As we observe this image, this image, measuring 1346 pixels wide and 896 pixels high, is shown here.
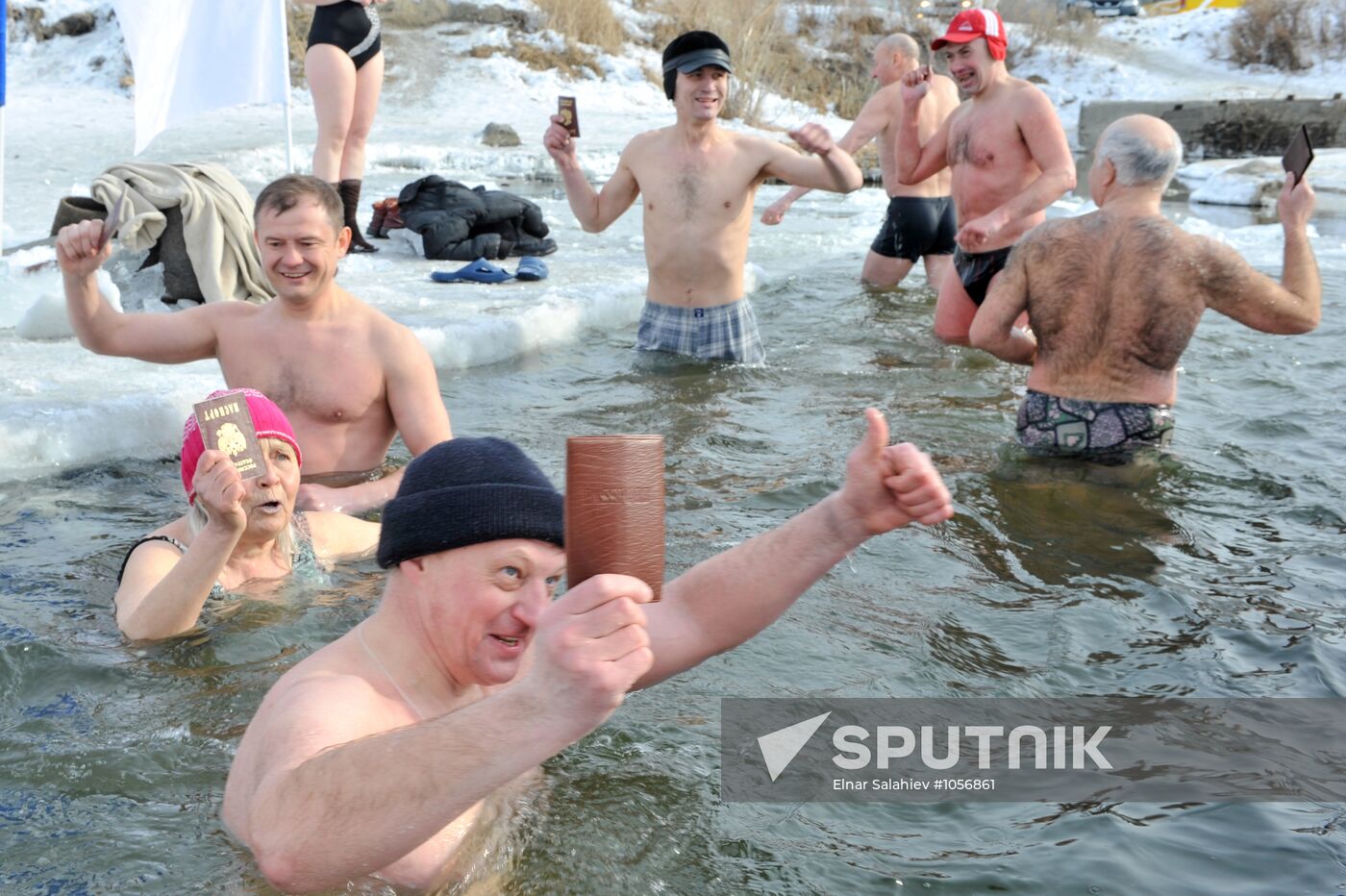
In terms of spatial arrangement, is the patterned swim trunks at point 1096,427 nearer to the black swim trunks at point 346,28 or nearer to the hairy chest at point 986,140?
the hairy chest at point 986,140

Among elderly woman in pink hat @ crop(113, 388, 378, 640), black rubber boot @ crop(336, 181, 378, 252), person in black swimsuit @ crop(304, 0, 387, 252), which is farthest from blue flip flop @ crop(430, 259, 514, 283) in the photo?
elderly woman in pink hat @ crop(113, 388, 378, 640)

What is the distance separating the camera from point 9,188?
1066 centimetres

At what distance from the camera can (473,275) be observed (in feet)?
28.0

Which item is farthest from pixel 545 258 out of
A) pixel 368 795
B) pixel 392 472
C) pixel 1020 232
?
pixel 368 795

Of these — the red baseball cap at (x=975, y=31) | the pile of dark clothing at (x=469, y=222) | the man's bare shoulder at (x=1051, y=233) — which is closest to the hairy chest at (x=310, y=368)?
the man's bare shoulder at (x=1051, y=233)

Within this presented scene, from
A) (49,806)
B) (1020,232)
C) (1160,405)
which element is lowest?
(49,806)

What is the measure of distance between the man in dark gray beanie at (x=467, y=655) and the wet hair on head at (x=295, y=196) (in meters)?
2.35

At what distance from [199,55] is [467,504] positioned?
7112mm

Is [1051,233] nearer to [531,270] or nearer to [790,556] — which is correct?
[790,556]

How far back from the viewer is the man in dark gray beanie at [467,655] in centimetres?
155

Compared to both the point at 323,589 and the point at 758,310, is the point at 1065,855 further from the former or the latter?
the point at 758,310

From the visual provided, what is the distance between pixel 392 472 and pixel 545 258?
16.9 feet

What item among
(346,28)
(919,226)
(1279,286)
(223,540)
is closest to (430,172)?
(346,28)

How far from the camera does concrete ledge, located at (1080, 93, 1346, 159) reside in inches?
829
